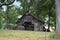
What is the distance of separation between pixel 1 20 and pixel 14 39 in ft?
149

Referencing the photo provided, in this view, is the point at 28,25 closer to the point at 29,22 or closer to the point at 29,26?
the point at 29,26

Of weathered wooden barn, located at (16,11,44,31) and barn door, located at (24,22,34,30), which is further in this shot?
barn door, located at (24,22,34,30)

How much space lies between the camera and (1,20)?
187 ft

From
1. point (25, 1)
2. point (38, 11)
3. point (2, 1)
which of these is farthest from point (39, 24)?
point (2, 1)

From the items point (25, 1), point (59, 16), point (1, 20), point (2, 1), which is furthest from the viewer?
point (1, 20)

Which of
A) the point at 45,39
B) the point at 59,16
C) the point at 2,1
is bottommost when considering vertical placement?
the point at 45,39

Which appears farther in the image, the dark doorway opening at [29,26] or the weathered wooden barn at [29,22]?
the dark doorway opening at [29,26]

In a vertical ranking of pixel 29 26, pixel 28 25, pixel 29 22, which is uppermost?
pixel 29 22

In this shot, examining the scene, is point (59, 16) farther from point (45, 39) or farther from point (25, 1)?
point (25, 1)

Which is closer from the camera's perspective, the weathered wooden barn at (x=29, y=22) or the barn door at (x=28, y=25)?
the weathered wooden barn at (x=29, y=22)

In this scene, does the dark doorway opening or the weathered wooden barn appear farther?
the dark doorway opening

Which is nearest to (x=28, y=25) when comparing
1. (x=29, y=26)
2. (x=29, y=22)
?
(x=29, y=26)

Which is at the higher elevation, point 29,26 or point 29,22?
point 29,22

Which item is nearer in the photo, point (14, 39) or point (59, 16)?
point (14, 39)
